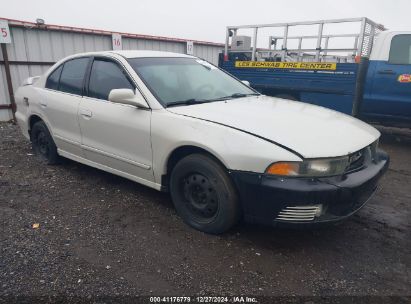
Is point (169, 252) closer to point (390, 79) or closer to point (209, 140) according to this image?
point (209, 140)

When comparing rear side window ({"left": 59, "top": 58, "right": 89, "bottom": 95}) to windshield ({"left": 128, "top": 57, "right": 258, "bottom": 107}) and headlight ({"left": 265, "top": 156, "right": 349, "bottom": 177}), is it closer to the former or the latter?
windshield ({"left": 128, "top": 57, "right": 258, "bottom": 107})

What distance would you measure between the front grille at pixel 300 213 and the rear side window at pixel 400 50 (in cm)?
472

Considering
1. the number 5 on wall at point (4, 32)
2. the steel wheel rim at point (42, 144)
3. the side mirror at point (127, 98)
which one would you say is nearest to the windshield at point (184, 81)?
the side mirror at point (127, 98)

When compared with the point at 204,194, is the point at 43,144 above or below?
below

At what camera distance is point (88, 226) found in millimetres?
→ 3100

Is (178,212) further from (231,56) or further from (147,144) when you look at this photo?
(231,56)

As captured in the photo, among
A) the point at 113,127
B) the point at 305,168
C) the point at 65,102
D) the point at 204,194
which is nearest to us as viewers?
the point at 305,168

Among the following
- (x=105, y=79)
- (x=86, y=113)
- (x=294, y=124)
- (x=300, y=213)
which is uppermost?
(x=105, y=79)

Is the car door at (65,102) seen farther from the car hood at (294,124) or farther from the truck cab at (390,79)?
the truck cab at (390,79)

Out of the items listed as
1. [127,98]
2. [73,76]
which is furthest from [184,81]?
[73,76]

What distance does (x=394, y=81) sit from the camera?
586cm

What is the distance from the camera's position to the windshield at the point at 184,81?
3238 millimetres

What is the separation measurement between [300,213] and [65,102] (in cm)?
302

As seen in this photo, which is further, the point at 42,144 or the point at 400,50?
the point at 400,50
